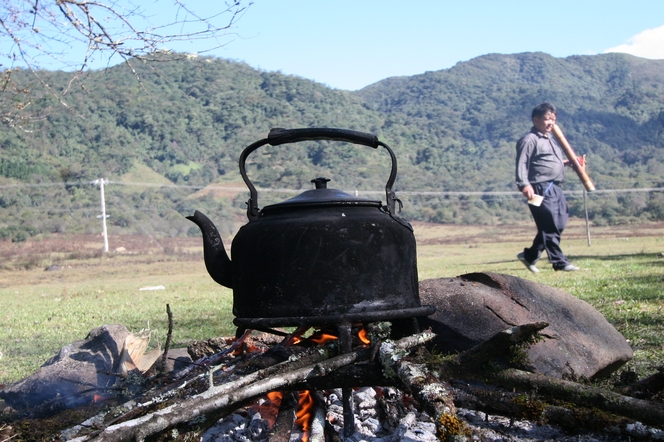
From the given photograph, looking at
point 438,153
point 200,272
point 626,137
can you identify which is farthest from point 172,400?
point 626,137

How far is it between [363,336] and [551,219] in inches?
280

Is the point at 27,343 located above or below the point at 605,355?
below

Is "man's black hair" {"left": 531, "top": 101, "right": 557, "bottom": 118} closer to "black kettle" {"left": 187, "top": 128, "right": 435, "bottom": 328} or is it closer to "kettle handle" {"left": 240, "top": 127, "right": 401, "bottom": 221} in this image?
"kettle handle" {"left": 240, "top": 127, "right": 401, "bottom": 221}

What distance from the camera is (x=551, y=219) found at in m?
9.09

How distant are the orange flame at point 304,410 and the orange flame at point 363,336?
30cm

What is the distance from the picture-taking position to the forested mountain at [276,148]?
40438 mm

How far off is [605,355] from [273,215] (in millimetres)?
1786

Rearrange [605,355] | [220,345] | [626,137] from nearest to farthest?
[605,355]
[220,345]
[626,137]

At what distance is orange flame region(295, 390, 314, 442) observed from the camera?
7.80 ft

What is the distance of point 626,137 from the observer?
81375 millimetres

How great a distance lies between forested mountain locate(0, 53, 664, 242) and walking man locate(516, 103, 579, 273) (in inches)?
552

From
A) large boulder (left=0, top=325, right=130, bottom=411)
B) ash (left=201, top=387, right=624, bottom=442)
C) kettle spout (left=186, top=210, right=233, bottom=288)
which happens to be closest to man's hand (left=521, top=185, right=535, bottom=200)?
large boulder (left=0, top=325, right=130, bottom=411)

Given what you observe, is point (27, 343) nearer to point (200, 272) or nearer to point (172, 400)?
point (172, 400)

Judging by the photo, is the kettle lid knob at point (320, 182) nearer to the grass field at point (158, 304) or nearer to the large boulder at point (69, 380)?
the large boulder at point (69, 380)
